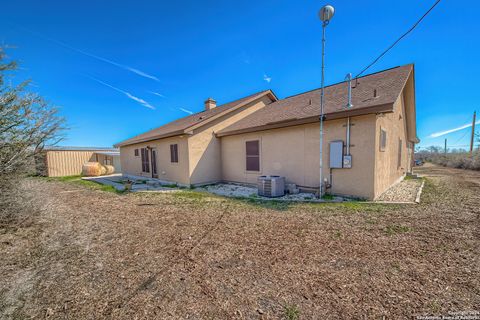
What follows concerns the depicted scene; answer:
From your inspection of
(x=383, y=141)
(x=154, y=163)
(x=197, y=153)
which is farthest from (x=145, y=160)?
(x=383, y=141)

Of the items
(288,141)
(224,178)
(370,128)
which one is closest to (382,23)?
(370,128)

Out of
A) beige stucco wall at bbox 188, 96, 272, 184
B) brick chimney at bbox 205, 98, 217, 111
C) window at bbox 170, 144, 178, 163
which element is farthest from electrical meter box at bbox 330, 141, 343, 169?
brick chimney at bbox 205, 98, 217, 111

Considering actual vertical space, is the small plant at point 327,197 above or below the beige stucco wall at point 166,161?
below

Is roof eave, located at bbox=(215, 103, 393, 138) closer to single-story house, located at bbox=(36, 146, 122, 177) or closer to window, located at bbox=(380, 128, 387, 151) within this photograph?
window, located at bbox=(380, 128, 387, 151)

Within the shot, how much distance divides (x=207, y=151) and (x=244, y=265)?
7.46 m

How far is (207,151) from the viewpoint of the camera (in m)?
9.58

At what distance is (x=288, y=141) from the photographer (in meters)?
7.50

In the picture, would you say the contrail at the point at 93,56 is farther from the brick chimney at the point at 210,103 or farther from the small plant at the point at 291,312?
the small plant at the point at 291,312

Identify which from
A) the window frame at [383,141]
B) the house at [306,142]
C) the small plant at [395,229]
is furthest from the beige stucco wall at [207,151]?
the small plant at [395,229]

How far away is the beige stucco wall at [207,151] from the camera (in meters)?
9.03

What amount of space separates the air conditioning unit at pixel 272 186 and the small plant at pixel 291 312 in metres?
4.96

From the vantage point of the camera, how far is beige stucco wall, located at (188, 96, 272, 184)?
29.6 feet

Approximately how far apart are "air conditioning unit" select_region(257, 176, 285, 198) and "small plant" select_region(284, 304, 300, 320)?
195 inches

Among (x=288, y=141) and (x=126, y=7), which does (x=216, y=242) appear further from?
(x=126, y=7)
